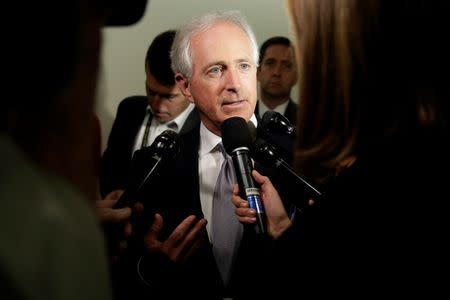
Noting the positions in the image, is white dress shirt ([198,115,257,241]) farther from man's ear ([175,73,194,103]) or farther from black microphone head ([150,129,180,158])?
black microphone head ([150,129,180,158])

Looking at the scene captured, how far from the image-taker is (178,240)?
1.17 metres

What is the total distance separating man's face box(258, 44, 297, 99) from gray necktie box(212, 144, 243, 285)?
1.34 metres

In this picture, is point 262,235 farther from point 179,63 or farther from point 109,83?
point 109,83

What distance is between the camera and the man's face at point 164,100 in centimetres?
190

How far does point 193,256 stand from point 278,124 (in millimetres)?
372

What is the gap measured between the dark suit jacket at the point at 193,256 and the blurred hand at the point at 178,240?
24 millimetres

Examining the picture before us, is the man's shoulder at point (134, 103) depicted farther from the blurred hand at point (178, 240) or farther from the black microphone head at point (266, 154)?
the black microphone head at point (266, 154)

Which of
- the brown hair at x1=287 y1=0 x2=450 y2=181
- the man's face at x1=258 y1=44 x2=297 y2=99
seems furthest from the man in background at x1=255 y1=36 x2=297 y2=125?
the brown hair at x1=287 y1=0 x2=450 y2=181

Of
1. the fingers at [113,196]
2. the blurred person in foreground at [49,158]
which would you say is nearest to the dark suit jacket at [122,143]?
the fingers at [113,196]

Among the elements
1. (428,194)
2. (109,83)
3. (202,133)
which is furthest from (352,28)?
(109,83)

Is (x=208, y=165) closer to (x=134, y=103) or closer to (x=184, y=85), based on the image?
(x=184, y=85)

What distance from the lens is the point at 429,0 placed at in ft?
1.92

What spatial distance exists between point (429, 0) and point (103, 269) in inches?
18.3

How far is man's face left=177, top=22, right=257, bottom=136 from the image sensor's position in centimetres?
143
